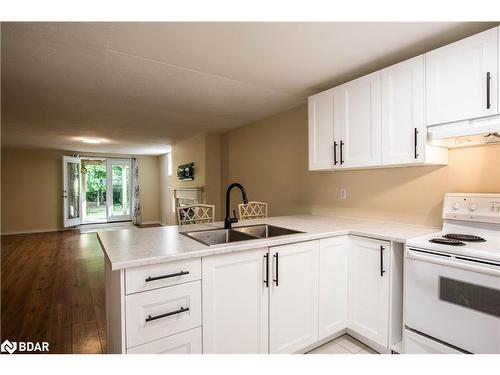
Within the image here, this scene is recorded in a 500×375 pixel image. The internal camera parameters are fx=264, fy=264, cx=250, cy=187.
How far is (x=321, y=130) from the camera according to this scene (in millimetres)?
2580

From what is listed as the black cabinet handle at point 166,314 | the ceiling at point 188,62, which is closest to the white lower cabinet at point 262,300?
the black cabinet handle at point 166,314

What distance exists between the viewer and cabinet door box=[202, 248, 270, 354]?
4.75 ft

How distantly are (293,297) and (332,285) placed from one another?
0.38m

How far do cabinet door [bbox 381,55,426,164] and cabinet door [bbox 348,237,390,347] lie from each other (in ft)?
2.25

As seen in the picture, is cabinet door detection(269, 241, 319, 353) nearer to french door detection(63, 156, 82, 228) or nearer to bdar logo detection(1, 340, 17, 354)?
bdar logo detection(1, 340, 17, 354)

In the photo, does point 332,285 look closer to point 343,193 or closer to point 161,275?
point 343,193

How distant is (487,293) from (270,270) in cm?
111

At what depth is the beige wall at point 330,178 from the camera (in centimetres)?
193

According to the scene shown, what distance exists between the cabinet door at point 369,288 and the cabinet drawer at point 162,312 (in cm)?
122

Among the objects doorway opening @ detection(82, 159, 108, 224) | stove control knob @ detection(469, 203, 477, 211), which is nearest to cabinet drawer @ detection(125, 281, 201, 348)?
stove control knob @ detection(469, 203, 477, 211)

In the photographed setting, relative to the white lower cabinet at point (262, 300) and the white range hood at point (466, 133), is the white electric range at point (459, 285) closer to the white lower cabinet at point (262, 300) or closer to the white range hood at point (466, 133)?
the white range hood at point (466, 133)

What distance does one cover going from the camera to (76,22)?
163 centimetres

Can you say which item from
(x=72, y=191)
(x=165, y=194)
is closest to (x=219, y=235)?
(x=165, y=194)
